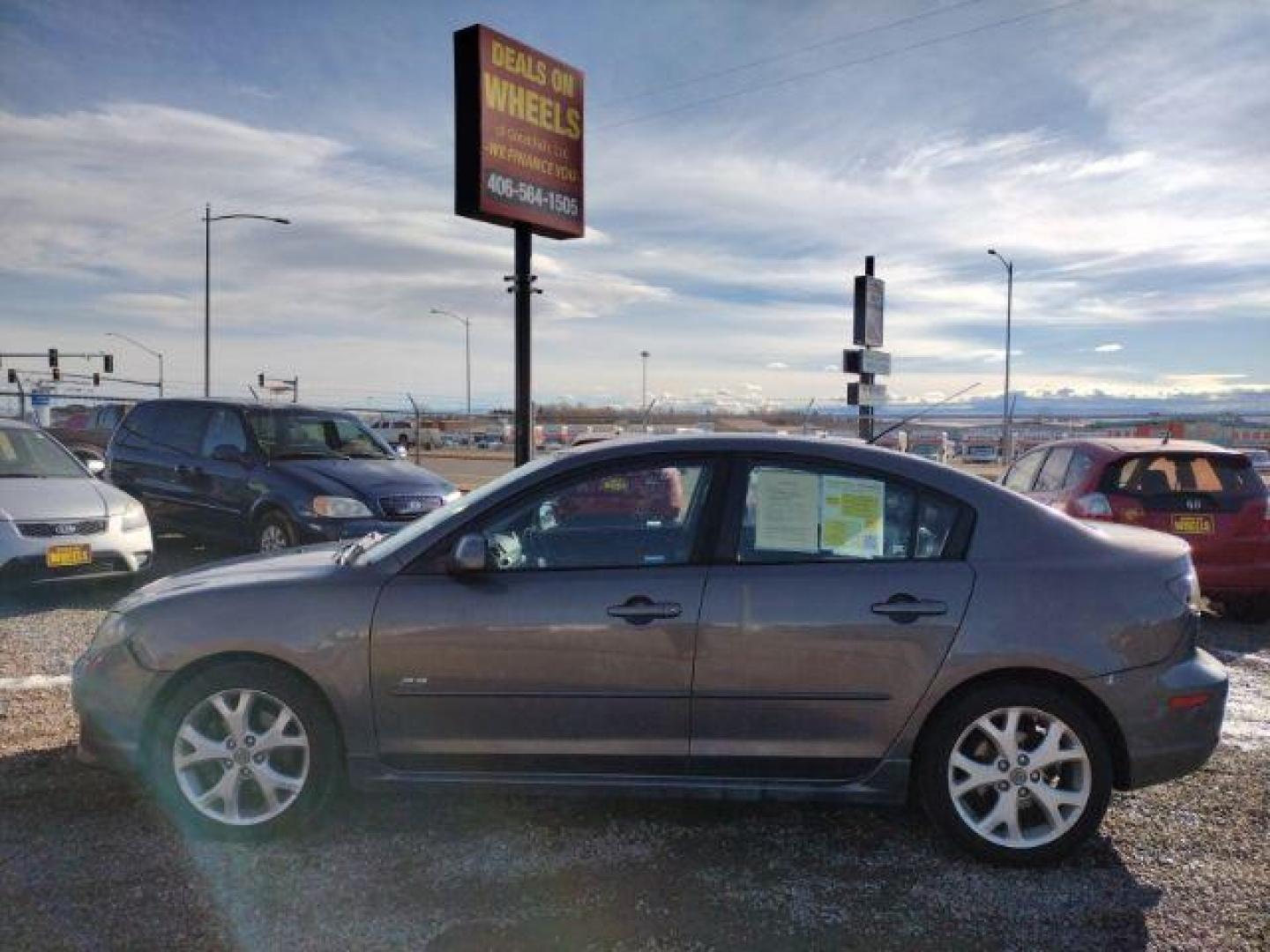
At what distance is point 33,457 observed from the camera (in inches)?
335

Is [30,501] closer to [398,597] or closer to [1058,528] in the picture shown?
[398,597]

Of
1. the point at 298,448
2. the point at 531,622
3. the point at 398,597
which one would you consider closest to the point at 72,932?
the point at 398,597

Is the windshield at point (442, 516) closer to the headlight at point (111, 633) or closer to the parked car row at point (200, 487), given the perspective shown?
the headlight at point (111, 633)

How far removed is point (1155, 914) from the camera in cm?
315

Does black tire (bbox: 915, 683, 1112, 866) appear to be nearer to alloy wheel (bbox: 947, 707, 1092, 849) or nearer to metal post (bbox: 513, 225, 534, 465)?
alloy wheel (bbox: 947, 707, 1092, 849)

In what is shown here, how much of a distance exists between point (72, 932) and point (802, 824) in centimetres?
251

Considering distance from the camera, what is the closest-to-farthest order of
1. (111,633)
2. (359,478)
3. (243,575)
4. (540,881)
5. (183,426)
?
(540,881)
(111,633)
(243,575)
(359,478)
(183,426)

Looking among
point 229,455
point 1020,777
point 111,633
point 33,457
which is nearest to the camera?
point 1020,777

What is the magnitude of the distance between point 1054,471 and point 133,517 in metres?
7.69

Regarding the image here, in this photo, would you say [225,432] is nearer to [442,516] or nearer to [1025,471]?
[442,516]

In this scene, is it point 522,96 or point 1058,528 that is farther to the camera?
point 522,96

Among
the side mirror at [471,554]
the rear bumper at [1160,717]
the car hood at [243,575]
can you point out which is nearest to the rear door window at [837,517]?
the rear bumper at [1160,717]

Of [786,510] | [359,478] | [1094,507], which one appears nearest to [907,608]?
[786,510]

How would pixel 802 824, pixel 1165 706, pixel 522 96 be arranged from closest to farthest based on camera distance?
pixel 1165 706
pixel 802 824
pixel 522 96
